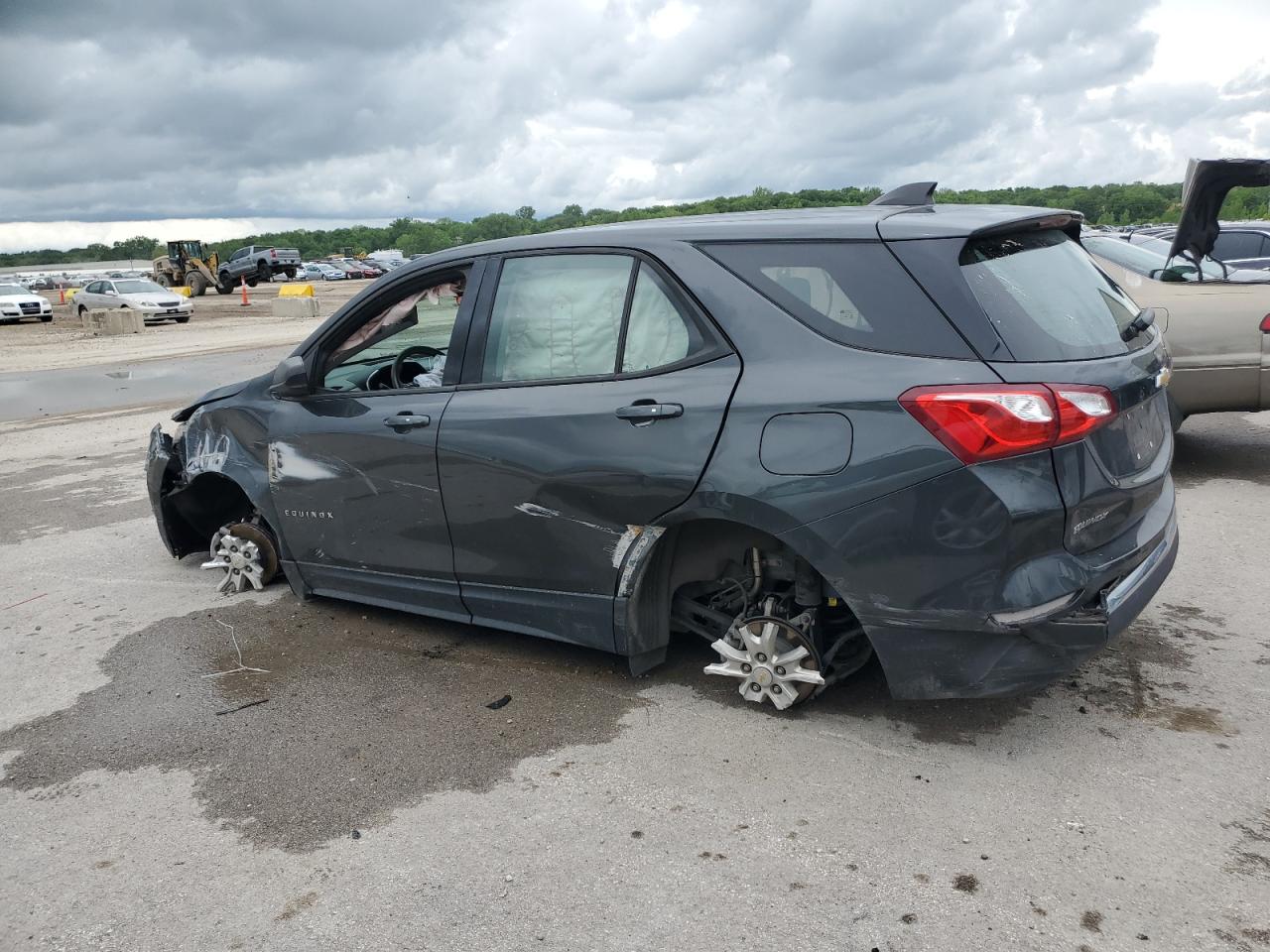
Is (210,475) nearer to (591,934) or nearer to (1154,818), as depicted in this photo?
(591,934)

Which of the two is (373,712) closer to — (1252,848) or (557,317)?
(557,317)

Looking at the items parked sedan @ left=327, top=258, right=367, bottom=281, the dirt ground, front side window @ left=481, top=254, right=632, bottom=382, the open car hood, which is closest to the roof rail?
front side window @ left=481, top=254, right=632, bottom=382

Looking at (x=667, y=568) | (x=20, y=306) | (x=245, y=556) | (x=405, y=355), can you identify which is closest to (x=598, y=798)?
(x=667, y=568)

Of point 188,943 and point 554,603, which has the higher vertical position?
point 554,603

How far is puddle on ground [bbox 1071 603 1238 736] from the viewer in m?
3.67

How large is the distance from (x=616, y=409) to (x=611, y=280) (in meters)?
0.52

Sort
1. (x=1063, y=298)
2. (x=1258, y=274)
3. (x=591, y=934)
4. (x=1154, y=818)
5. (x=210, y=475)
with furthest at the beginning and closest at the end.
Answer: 1. (x=1258, y=274)
2. (x=210, y=475)
3. (x=1063, y=298)
4. (x=1154, y=818)
5. (x=591, y=934)

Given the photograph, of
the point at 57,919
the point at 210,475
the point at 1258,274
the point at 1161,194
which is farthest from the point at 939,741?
the point at 1161,194

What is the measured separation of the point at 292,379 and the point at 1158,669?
3777 mm

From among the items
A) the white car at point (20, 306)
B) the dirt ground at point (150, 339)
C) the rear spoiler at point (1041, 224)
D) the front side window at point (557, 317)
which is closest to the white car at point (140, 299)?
the dirt ground at point (150, 339)

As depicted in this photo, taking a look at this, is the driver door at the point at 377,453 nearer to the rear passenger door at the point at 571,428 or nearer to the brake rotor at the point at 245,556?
the rear passenger door at the point at 571,428

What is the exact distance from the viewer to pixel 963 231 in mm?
3330

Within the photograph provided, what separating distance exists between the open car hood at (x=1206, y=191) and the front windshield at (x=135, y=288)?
102ft

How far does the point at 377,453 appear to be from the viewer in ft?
14.5
